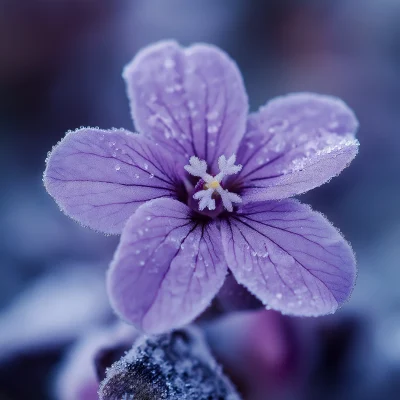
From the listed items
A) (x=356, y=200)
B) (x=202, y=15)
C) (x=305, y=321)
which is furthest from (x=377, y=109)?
(x=305, y=321)

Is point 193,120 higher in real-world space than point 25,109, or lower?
higher

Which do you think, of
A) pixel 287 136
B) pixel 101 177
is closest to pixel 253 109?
pixel 287 136

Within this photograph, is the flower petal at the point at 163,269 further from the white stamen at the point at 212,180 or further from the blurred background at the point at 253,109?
the blurred background at the point at 253,109

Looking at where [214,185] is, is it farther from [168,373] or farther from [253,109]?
[253,109]

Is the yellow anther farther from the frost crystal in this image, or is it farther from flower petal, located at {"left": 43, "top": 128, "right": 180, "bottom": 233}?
the frost crystal

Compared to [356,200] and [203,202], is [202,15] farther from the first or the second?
[203,202]

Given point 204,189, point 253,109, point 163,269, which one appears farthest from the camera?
point 253,109

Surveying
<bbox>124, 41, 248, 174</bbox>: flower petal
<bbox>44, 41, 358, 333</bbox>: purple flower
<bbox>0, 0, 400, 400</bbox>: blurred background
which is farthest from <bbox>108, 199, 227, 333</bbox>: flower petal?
<bbox>0, 0, 400, 400</bbox>: blurred background

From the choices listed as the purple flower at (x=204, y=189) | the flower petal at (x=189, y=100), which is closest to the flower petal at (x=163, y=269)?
the purple flower at (x=204, y=189)
